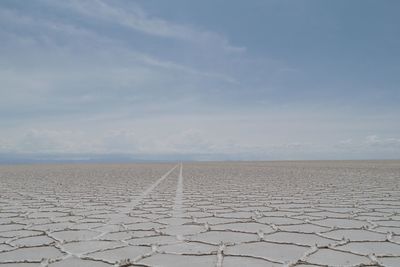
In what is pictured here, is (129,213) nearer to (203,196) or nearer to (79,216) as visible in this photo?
(79,216)

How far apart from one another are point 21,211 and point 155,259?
2.87m

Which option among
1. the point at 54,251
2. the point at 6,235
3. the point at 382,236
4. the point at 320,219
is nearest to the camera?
the point at 54,251

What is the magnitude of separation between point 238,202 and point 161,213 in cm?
126

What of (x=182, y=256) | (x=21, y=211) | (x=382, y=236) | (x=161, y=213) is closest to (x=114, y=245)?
(x=182, y=256)

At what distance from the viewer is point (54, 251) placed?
2.60 metres

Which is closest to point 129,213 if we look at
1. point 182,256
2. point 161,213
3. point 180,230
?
point 161,213

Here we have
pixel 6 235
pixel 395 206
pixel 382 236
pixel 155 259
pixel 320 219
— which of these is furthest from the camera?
pixel 395 206

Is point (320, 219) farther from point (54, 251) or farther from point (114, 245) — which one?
point (54, 251)

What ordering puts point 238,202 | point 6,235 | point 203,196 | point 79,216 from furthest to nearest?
point 203,196 → point 238,202 → point 79,216 → point 6,235

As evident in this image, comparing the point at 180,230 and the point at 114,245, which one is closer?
the point at 114,245

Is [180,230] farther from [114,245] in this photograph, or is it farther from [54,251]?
[54,251]

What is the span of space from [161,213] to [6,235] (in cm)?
149

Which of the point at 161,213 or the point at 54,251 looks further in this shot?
the point at 161,213

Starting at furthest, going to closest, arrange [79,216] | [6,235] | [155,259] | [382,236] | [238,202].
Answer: [238,202] → [79,216] → [6,235] → [382,236] → [155,259]
